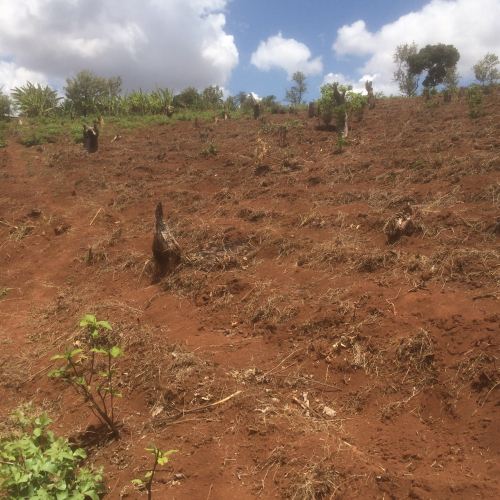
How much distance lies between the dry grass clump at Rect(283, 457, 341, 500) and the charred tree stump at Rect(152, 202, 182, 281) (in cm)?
353

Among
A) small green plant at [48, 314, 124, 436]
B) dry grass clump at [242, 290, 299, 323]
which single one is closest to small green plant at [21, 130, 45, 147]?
small green plant at [48, 314, 124, 436]

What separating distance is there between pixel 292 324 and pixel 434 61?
3105cm

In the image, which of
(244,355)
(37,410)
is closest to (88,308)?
(37,410)

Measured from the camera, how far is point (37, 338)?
443cm

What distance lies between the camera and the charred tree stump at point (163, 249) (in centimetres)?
514

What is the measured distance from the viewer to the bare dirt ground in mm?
2346

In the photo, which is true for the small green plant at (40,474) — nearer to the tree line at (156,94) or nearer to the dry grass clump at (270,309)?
the dry grass clump at (270,309)

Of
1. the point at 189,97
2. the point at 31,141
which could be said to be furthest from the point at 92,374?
the point at 189,97

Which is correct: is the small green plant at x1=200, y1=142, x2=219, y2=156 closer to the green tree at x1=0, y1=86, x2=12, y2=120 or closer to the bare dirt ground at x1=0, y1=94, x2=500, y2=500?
the bare dirt ground at x1=0, y1=94, x2=500, y2=500

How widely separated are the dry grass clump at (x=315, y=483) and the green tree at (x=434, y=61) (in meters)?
31.3

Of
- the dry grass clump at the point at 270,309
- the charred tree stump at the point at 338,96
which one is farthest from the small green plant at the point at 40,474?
the charred tree stump at the point at 338,96

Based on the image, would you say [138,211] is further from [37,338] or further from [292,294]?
[292,294]

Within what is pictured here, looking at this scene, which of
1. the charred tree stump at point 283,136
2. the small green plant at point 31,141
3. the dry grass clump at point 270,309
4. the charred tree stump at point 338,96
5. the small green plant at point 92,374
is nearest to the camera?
the small green plant at point 92,374

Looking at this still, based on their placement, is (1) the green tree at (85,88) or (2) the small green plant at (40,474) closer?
(2) the small green plant at (40,474)
